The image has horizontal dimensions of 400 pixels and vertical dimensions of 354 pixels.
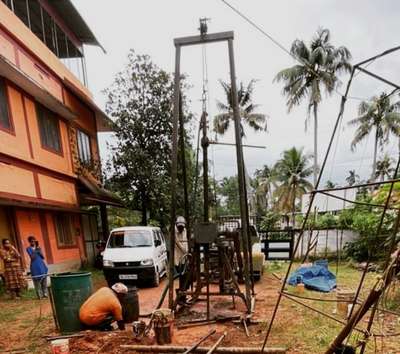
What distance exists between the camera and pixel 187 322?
6.01 meters

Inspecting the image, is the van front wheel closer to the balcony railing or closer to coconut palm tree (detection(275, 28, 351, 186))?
the balcony railing

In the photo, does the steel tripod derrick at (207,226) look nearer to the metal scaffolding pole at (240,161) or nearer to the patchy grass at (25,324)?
the metal scaffolding pole at (240,161)

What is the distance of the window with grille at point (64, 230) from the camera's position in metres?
12.9

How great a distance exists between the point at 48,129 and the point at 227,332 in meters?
10.5

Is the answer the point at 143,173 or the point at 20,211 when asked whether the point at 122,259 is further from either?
the point at 143,173

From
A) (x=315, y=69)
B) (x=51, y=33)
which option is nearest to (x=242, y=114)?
(x=315, y=69)

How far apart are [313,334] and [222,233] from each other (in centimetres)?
237

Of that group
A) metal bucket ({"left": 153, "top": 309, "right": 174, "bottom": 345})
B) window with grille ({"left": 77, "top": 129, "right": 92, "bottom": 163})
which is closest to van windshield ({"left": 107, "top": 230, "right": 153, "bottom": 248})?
metal bucket ({"left": 153, "top": 309, "right": 174, "bottom": 345})

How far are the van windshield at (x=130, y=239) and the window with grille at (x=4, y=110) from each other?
14.7 ft

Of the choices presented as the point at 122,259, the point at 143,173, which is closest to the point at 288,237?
the point at 143,173

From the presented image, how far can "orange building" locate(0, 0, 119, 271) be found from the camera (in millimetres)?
10047

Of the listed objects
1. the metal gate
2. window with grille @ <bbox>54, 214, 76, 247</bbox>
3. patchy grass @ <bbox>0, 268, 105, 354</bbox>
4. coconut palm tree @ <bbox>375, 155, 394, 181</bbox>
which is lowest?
the metal gate

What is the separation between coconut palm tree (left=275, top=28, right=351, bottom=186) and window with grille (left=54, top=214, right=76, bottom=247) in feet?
51.1

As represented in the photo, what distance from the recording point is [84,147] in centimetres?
1639
